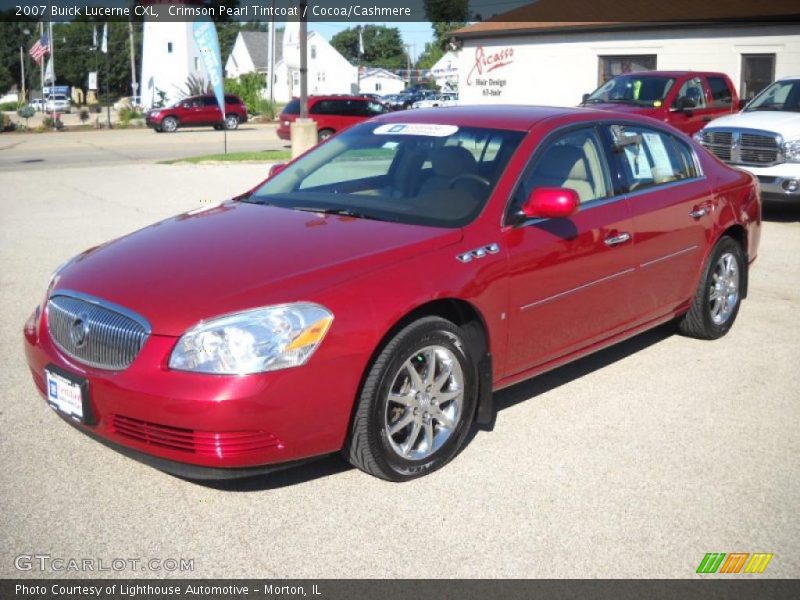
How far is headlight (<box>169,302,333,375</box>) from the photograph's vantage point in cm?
371

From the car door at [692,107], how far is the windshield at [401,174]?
10736 millimetres

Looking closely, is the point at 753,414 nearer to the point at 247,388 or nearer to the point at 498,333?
the point at 498,333

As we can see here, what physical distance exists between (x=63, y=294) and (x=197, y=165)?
17.9 metres

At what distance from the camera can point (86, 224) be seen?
1203 centimetres

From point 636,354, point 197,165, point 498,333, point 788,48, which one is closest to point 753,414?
point 636,354

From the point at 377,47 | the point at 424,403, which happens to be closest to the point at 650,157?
the point at 424,403

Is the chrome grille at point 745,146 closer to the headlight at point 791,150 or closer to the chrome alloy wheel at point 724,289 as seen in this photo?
the headlight at point 791,150

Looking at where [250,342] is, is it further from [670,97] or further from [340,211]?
[670,97]

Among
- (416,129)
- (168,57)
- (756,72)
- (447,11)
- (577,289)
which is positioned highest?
(447,11)

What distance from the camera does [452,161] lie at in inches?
200

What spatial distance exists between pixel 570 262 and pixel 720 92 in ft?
43.2

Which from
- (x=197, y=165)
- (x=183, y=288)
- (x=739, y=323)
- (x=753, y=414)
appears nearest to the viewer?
(x=183, y=288)

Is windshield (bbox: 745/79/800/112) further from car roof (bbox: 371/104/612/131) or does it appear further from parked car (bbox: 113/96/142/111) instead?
parked car (bbox: 113/96/142/111)

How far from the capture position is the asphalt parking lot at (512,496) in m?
3.61
